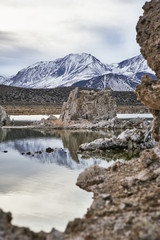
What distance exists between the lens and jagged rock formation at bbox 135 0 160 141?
11789mm

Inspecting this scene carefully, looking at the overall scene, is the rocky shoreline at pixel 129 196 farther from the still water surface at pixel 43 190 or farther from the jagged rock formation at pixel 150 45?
the still water surface at pixel 43 190

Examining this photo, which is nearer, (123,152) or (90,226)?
→ (90,226)

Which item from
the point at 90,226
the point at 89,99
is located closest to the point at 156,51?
the point at 90,226

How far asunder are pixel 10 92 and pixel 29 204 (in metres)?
119

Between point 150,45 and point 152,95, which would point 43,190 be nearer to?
point 152,95

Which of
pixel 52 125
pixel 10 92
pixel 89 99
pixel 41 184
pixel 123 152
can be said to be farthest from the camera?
pixel 10 92

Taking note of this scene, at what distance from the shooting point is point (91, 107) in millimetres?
50719

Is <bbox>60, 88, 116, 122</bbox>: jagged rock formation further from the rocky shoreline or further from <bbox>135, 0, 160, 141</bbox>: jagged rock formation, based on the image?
<bbox>135, 0, 160, 141</bbox>: jagged rock formation

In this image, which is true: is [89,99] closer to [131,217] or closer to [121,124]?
[121,124]

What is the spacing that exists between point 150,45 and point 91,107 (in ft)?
127

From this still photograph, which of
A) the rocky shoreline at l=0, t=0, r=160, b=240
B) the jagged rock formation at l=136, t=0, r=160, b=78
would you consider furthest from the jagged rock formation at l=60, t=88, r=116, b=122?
the jagged rock formation at l=136, t=0, r=160, b=78

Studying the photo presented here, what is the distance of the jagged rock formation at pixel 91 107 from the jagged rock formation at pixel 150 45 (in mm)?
Answer: 37274

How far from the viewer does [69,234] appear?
652 cm


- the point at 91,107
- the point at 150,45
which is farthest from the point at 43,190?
the point at 91,107
